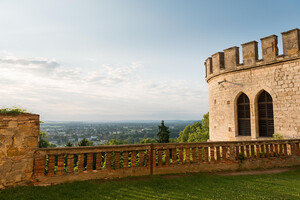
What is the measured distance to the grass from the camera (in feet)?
13.1

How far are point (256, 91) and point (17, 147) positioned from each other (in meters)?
10.8

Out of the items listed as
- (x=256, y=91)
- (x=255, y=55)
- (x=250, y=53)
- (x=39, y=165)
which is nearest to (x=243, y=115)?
(x=256, y=91)

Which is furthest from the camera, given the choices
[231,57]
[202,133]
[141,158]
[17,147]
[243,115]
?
[202,133]

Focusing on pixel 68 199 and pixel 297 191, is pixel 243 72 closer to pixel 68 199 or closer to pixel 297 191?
pixel 297 191

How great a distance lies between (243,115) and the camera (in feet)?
35.7

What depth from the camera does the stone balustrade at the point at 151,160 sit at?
4605mm

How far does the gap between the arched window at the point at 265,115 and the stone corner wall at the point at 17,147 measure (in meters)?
10.7

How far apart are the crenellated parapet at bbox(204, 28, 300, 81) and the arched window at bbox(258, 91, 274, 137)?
1.81 metres

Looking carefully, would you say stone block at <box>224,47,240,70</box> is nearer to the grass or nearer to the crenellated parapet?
the crenellated parapet

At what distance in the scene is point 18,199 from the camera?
12.3 feet

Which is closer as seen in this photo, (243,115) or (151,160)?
(151,160)

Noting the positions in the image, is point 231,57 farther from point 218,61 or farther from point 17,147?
point 17,147

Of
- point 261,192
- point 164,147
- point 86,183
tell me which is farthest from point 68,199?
point 261,192

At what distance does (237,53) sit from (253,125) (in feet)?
14.2
